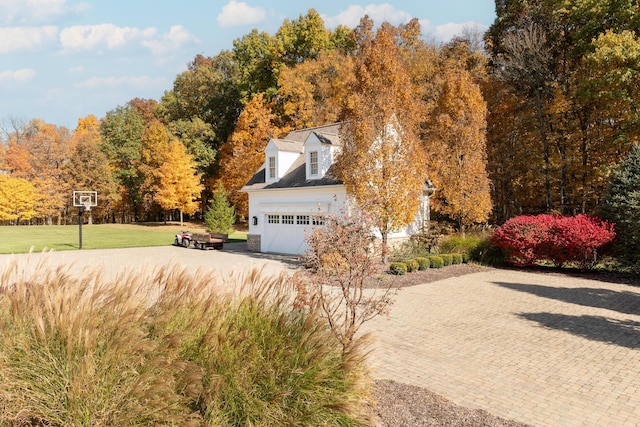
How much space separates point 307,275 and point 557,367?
4508 mm

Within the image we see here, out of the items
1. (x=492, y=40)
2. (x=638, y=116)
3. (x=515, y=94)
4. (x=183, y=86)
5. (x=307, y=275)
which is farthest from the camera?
(x=183, y=86)

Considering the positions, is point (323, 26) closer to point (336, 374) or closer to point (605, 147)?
point (605, 147)

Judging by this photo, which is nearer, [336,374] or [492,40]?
Result: [336,374]

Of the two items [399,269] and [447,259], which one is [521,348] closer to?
[399,269]

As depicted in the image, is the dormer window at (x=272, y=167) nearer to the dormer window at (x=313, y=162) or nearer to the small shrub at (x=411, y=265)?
the dormer window at (x=313, y=162)

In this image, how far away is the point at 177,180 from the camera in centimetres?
3844

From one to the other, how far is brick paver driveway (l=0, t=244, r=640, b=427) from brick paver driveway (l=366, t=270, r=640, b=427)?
0.02m

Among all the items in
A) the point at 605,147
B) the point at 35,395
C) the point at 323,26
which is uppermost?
the point at 323,26

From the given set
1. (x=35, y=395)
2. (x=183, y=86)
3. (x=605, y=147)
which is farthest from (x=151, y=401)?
(x=183, y=86)

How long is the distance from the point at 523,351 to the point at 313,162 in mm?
14665

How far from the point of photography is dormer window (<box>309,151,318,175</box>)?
20.4 meters

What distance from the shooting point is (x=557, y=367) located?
657 cm

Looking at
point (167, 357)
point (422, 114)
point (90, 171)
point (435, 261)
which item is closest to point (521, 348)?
point (167, 357)

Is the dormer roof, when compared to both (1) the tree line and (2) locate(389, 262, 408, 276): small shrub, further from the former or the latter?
(2) locate(389, 262, 408, 276): small shrub
